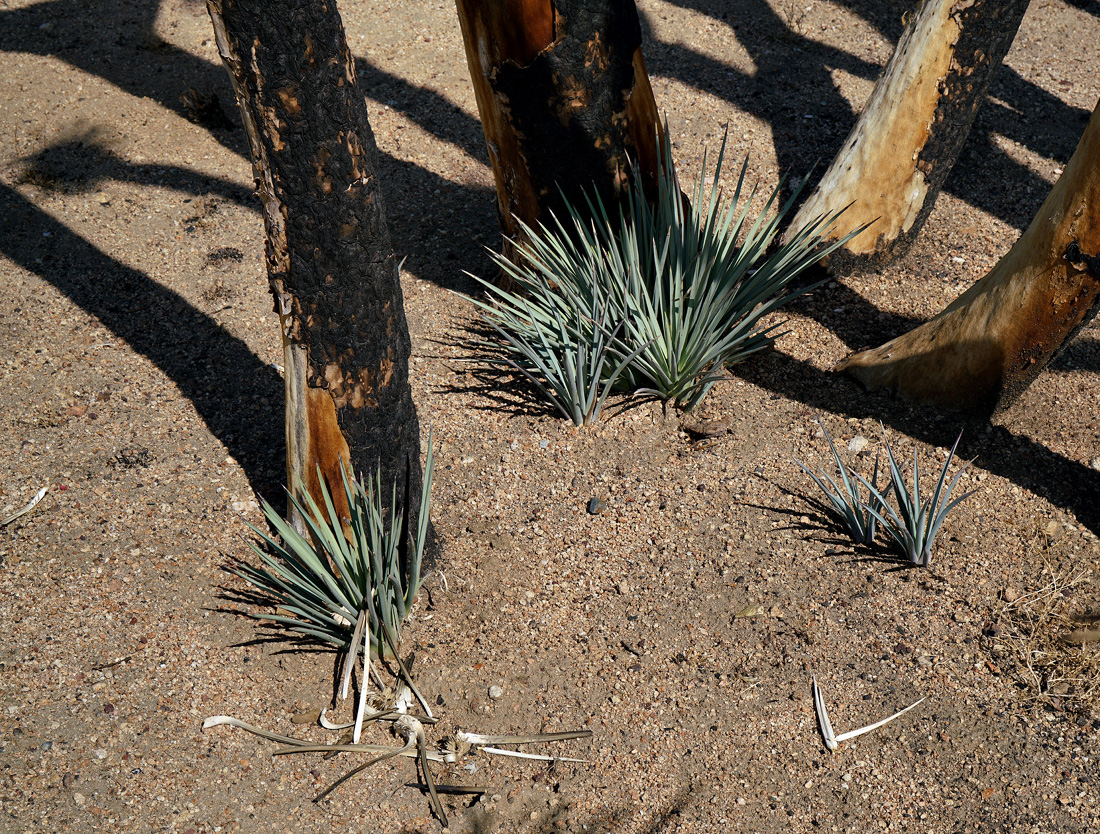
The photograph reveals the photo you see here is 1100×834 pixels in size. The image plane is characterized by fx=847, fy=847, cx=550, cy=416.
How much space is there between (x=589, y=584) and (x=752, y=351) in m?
1.32

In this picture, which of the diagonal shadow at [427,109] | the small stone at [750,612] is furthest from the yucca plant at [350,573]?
the diagonal shadow at [427,109]

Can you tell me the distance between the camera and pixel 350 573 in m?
2.65

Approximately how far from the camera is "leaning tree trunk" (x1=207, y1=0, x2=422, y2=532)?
204 cm

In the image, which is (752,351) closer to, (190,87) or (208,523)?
(208,523)

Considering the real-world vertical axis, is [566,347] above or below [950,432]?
below

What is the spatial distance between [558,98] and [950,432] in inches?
81.7

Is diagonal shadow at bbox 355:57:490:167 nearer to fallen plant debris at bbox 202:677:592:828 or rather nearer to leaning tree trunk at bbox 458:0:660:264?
leaning tree trunk at bbox 458:0:660:264

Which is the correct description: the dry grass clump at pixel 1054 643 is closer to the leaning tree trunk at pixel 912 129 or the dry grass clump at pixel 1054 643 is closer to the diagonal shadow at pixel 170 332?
the leaning tree trunk at pixel 912 129

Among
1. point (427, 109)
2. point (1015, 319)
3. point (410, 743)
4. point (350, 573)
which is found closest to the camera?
point (410, 743)

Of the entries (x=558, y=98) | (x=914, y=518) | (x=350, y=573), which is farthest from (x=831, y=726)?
(x=558, y=98)

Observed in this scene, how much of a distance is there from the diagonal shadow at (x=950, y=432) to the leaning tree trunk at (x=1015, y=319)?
78mm

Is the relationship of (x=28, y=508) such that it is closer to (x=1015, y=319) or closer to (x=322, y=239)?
(x=322, y=239)

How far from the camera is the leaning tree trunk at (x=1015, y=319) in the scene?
2.72 m

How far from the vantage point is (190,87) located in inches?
216
